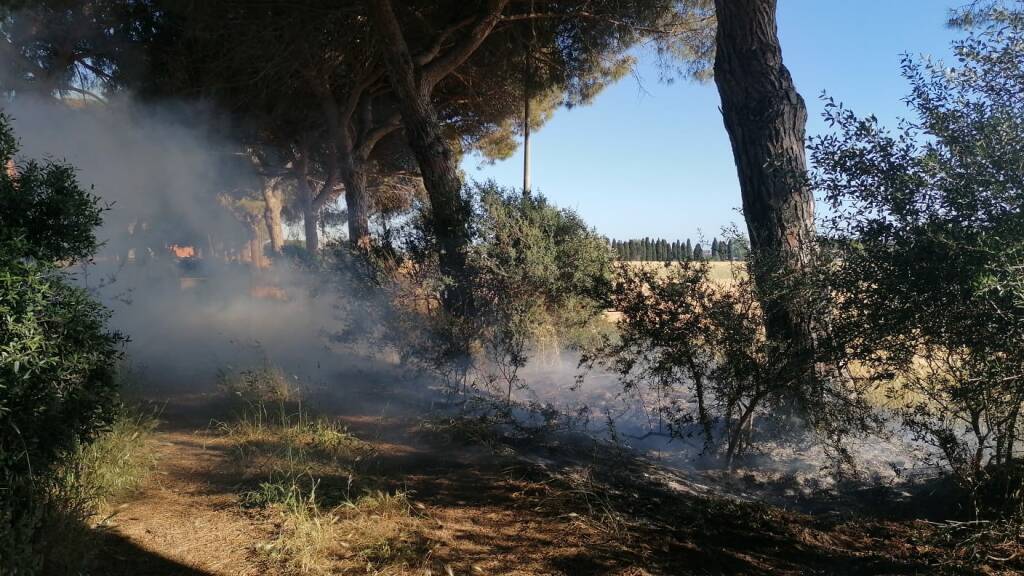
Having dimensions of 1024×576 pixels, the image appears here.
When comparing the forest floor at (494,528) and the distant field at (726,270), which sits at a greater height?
the distant field at (726,270)

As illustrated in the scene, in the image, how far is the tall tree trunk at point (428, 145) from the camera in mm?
6504

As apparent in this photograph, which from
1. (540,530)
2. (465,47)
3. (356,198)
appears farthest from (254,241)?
(540,530)

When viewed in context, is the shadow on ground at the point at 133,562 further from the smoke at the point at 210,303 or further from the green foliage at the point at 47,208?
the smoke at the point at 210,303

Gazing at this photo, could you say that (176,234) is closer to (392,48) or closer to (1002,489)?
(392,48)

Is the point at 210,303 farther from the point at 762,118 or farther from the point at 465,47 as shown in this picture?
the point at 762,118

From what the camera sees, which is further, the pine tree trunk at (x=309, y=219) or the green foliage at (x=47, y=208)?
the pine tree trunk at (x=309, y=219)

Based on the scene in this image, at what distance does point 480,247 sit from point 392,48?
2940 millimetres

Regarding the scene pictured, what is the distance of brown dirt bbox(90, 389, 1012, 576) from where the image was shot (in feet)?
9.57

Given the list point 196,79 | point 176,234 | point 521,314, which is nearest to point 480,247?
point 521,314

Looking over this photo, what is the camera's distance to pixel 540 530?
131 inches

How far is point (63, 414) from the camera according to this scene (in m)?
2.70

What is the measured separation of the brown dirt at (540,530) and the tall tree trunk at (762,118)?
1897mm

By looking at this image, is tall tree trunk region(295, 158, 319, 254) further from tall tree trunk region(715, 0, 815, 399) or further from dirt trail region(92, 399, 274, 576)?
tall tree trunk region(715, 0, 815, 399)

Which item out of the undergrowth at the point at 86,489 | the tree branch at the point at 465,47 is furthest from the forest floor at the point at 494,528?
the tree branch at the point at 465,47
